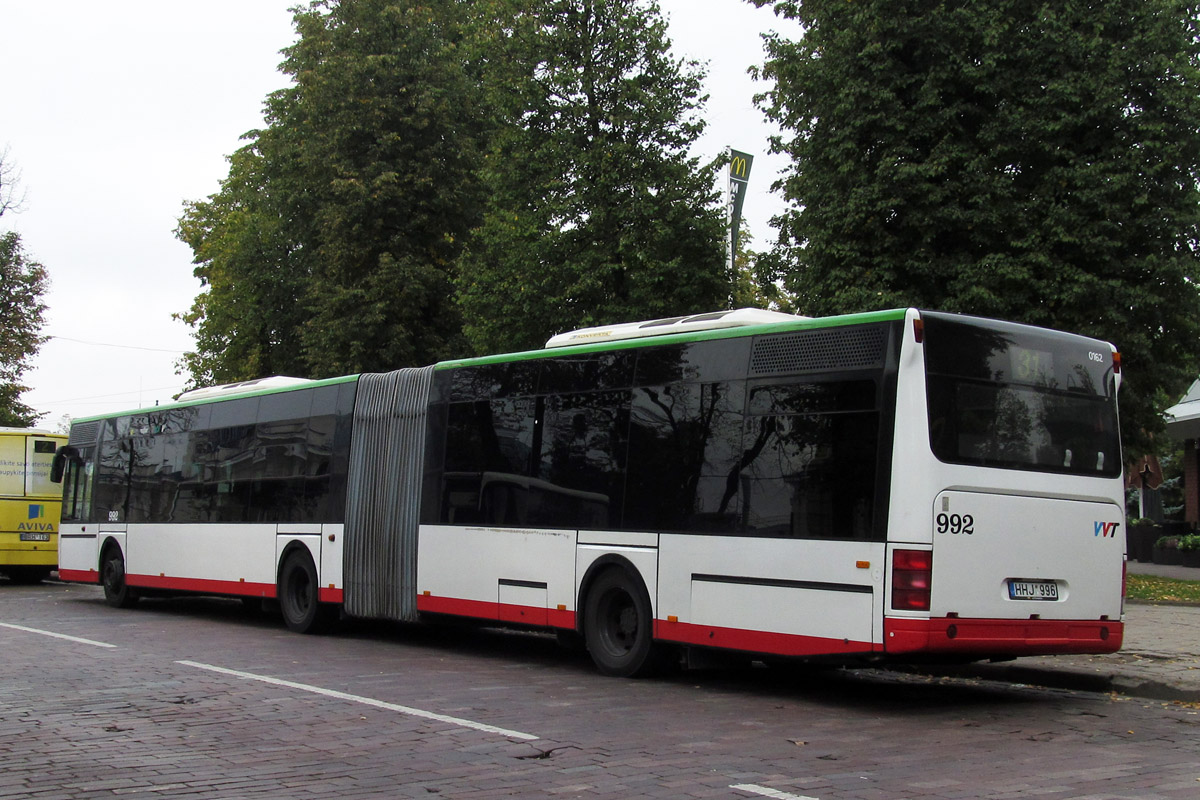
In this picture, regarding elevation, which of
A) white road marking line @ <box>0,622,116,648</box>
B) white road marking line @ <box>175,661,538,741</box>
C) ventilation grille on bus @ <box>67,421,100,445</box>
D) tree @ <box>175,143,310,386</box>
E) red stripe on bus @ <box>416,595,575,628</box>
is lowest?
white road marking line @ <box>0,622,116,648</box>

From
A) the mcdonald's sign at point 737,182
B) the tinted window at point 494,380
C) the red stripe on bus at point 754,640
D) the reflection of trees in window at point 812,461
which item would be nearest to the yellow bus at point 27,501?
the mcdonald's sign at point 737,182

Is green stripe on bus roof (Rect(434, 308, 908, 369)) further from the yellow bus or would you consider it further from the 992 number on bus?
the yellow bus

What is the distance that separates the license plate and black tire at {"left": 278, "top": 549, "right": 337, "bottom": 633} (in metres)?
9.50

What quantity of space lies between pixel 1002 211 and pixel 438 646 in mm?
13950

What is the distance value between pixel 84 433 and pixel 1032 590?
18554 mm

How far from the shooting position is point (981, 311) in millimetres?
23719

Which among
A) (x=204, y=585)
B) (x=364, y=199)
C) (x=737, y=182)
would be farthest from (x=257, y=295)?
(x=204, y=585)

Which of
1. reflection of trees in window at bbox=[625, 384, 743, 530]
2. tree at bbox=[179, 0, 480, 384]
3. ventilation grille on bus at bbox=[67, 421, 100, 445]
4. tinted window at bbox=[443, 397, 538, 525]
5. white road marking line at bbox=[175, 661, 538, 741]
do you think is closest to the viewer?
white road marking line at bbox=[175, 661, 538, 741]

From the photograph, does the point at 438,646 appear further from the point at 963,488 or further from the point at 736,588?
the point at 963,488

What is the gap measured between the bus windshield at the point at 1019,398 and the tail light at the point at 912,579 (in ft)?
2.56

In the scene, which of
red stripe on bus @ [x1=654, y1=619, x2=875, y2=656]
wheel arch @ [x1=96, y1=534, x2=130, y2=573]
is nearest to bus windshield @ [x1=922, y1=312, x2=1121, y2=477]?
red stripe on bus @ [x1=654, y1=619, x2=875, y2=656]

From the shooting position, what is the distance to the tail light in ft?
31.3

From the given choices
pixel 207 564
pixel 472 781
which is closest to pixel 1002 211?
pixel 207 564

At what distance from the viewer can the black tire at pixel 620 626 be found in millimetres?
11922
